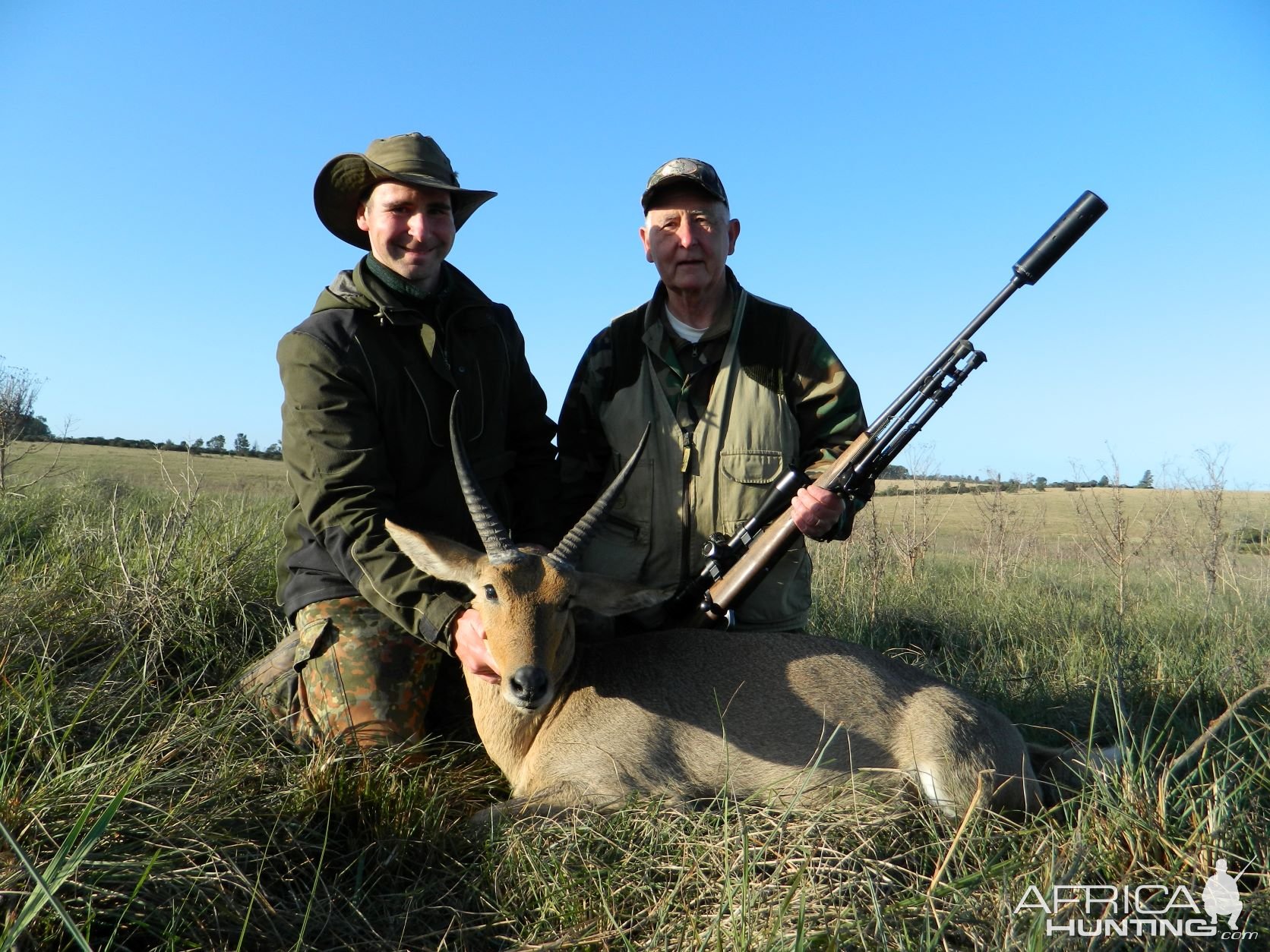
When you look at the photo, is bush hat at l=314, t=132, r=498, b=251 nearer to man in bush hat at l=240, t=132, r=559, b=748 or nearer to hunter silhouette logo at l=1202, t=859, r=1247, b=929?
man in bush hat at l=240, t=132, r=559, b=748

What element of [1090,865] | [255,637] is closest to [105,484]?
[255,637]

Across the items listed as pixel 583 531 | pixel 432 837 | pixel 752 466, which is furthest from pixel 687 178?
pixel 432 837

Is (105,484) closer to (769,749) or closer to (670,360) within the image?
(670,360)

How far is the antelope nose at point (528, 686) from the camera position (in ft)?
12.7

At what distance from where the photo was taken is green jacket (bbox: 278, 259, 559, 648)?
463 centimetres

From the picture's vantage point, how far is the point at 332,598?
16.3 ft

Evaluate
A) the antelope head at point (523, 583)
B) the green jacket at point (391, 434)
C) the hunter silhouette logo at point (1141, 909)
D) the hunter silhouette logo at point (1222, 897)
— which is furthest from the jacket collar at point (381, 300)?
the hunter silhouette logo at point (1222, 897)

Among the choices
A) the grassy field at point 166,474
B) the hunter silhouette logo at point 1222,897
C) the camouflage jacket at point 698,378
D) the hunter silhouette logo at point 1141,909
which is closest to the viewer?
the hunter silhouette logo at point 1141,909

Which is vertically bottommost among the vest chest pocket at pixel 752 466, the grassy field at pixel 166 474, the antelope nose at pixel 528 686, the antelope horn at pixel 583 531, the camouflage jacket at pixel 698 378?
the grassy field at pixel 166 474

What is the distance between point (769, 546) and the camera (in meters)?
5.07

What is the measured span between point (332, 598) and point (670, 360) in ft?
8.83

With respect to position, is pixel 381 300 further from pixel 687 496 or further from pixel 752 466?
pixel 752 466

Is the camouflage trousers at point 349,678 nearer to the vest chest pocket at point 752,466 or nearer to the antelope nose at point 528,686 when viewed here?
Answer: the antelope nose at point 528,686

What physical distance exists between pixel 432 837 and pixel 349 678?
1.26 metres
